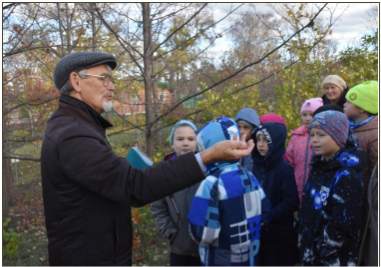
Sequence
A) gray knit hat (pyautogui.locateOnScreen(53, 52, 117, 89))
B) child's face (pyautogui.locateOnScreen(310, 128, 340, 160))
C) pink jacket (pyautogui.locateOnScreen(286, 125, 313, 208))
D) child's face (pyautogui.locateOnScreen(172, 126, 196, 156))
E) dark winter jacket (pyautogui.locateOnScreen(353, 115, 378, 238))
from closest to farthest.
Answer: gray knit hat (pyautogui.locateOnScreen(53, 52, 117, 89))
child's face (pyautogui.locateOnScreen(310, 128, 340, 160))
dark winter jacket (pyautogui.locateOnScreen(353, 115, 378, 238))
child's face (pyautogui.locateOnScreen(172, 126, 196, 156))
pink jacket (pyautogui.locateOnScreen(286, 125, 313, 208))

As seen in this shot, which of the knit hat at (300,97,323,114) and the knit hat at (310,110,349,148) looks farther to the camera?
the knit hat at (300,97,323,114)

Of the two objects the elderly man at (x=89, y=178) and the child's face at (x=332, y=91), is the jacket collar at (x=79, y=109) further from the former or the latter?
the child's face at (x=332, y=91)

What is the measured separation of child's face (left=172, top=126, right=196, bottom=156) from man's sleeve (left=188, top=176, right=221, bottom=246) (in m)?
0.73

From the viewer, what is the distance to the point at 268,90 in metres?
9.84

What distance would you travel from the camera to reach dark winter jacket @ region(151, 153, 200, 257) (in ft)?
8.81

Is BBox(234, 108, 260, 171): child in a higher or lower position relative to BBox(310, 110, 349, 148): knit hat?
higher

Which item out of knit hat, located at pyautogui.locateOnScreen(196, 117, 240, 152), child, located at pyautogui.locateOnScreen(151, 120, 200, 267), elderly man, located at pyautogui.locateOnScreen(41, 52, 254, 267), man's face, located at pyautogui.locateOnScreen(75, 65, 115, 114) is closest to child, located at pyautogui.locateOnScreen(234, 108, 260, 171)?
child, located at pyautogui.locateOnScreen(151, 120, 200, 267)

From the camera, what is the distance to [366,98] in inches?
115

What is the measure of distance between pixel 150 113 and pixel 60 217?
101 inches

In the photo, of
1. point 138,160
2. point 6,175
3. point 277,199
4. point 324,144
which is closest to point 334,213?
point 324,144

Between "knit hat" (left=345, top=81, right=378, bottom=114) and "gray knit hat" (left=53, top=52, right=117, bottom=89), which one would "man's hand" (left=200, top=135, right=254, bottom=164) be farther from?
"knit hat" (left=345, top=81, right=378, bottom=114)

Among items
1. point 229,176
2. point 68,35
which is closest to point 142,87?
point 68,35

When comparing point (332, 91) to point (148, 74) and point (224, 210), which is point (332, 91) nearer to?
point (148, 74)

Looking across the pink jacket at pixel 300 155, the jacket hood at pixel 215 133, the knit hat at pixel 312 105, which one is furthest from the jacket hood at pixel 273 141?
the jacket hood at pixel 215 133
